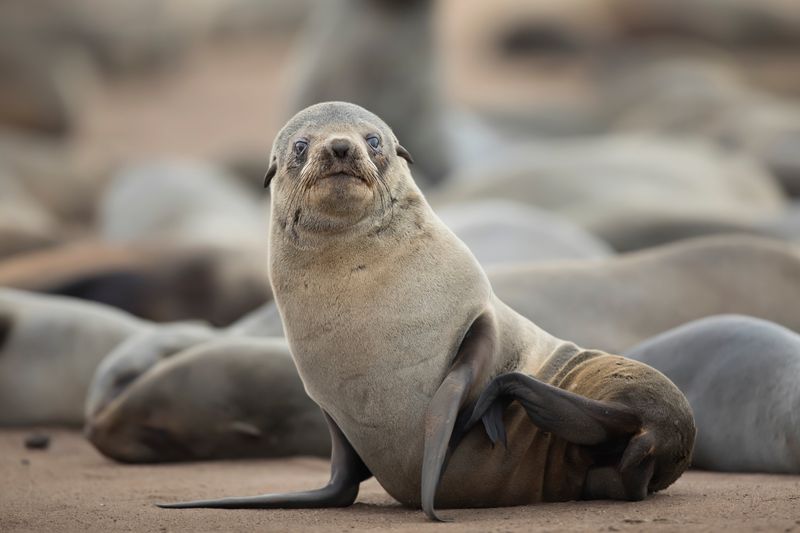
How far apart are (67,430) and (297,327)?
293cm

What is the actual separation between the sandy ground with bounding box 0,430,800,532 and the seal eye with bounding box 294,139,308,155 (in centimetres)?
115

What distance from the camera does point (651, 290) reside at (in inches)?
278

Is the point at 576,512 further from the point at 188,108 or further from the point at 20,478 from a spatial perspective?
the point at 188,108

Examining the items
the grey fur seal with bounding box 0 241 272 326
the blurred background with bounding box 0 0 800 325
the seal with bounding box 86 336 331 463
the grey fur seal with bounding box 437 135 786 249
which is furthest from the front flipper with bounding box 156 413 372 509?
the grey fur seal with bounding box 437 135 786 249

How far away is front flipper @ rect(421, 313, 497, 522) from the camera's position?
4508 mm

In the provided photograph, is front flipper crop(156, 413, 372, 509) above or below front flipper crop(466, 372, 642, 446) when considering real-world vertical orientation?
below

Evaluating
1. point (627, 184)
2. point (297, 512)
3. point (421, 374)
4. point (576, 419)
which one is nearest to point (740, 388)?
point (576, 419)

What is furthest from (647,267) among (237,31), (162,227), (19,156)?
(237,31)

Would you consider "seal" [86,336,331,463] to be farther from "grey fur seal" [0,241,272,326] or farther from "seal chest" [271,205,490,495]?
"grey fur seal" [0,241,272,326]

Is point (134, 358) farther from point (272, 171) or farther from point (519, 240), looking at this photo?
point (519, 240)

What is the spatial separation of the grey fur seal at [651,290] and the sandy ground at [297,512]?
4.34ft

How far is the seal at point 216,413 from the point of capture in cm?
645

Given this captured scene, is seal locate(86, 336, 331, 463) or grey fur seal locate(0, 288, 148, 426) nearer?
seal locate(86, 336, 331, 463)

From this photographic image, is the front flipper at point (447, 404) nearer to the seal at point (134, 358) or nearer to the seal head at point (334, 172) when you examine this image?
the seal head at point (334, 172)
